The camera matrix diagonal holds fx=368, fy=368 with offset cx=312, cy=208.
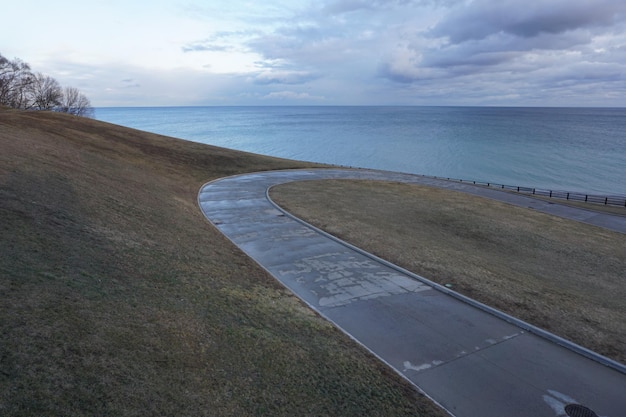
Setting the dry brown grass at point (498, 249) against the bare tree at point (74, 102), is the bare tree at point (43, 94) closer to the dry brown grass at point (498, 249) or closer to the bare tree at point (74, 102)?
the bare tree at point (74, 102)

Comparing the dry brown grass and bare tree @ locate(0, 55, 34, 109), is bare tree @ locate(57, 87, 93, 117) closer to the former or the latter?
bare tree @ locate(0, 55, 34, 109)

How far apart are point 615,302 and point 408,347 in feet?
27.7

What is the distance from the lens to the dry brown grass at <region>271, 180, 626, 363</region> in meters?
10.9

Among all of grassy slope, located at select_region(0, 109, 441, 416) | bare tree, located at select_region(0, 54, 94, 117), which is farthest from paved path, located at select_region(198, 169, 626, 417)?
bare tree, located at select_region(0, 54, 94, 117)

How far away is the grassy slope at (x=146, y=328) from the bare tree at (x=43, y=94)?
252 feet

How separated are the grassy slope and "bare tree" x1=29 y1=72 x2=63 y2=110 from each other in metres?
76.7

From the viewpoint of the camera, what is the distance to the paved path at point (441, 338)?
7.27m

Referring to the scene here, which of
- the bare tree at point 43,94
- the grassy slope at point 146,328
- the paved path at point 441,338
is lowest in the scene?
the paved path at point 441,338

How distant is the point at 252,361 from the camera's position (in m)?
6.95

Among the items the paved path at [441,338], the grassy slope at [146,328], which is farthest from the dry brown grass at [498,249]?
the grassy slope at [146,328]

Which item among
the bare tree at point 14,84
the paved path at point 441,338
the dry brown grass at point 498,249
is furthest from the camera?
the bare tree at point 14,84

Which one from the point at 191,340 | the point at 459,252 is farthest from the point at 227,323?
the point at 459,252

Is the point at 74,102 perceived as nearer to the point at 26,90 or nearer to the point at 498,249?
the point at 26,90

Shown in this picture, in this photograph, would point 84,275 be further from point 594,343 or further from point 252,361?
point 594,343
